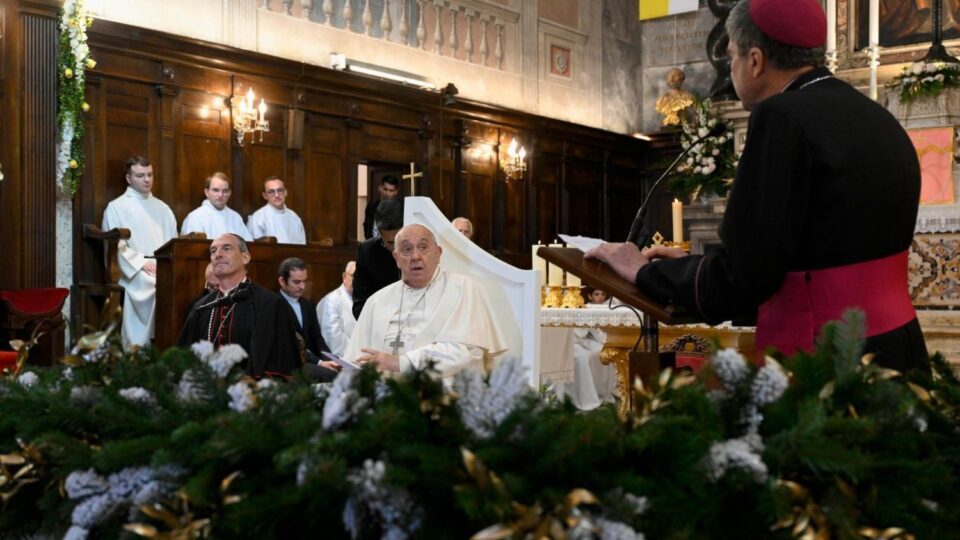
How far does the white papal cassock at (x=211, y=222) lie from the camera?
11.6 m

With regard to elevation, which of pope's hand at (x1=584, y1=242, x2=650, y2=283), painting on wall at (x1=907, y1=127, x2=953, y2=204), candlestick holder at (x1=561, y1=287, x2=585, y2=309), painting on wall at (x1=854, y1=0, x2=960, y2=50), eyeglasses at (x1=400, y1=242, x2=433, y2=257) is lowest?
candlestick holder at (x1=561, y1=287, x2=585, y2=309)

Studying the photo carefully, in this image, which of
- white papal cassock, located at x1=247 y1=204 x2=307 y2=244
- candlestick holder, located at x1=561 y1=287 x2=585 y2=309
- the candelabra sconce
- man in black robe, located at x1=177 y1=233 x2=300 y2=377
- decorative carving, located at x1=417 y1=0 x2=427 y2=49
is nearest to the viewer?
man in black robe, located at x1=177 y1=233 x2=300 y2=377

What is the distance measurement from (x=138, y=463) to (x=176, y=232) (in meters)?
10.3

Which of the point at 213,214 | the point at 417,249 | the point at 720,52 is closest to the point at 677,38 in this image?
the point at 720,52

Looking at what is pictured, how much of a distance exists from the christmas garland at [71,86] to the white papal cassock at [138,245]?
53cm

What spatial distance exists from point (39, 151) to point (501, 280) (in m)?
6.17

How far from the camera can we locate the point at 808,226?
233 cm

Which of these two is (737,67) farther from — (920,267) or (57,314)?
(57,314)

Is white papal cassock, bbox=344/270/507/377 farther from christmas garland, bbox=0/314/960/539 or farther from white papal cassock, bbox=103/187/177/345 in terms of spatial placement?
white papal cassock, bbox=103/187/177/345

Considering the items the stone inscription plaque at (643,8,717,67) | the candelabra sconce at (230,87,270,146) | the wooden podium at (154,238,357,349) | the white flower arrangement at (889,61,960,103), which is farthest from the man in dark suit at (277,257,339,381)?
the stone inscription plaque at (643,8,717,67)

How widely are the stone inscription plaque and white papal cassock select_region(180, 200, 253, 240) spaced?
10.1m

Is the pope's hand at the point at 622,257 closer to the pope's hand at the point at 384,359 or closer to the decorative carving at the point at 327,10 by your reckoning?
the pope's hand at the point at 384,359

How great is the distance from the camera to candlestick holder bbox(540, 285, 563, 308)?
23.9ft

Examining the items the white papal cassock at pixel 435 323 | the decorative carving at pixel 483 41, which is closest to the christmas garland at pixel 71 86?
the white papal cassock at pixel 435 323
